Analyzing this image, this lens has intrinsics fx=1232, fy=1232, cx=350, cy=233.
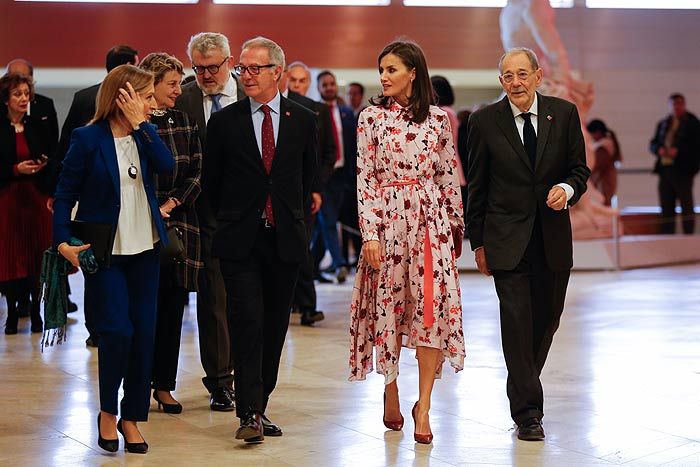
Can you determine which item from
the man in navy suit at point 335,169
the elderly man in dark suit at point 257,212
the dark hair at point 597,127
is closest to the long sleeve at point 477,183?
the elderly man in dark suit at point 257,212

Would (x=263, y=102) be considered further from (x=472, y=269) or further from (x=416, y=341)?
(x=472, y=269)

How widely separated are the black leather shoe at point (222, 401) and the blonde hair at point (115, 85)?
1.54 m

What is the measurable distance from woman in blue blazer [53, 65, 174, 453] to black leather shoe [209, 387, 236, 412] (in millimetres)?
804


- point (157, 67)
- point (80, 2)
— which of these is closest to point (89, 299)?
point (157, 67)

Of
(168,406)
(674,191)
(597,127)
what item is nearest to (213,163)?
(168,406)

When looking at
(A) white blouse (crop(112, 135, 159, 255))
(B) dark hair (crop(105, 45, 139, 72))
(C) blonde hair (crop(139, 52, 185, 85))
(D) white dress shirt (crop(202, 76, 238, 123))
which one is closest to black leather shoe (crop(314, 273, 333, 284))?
(B) dark hair (crop(105, 45, 139, 72))

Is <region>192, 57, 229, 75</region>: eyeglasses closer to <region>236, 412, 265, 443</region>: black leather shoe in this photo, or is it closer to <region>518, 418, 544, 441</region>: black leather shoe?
<region>236, 412, 265, 443</region>: black leather shoe

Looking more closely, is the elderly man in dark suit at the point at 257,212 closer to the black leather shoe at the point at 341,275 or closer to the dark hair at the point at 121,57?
the dark hair at the point at 121,57

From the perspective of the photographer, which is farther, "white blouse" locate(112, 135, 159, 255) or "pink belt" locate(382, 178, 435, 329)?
"pink belt" locate(382, 178, 435, 329)

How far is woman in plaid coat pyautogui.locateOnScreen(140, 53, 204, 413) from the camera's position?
546cm

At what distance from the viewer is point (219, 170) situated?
16.9 feet

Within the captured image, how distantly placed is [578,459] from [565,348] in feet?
9.01

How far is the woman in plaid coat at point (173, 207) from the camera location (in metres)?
5.46

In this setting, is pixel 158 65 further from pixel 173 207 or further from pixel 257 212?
pixel 257 212
